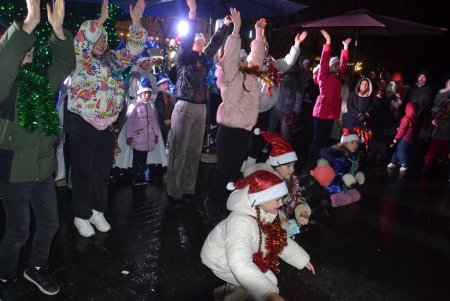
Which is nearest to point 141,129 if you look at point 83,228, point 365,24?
point 83,228

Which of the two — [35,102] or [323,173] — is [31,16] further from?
[323,173]

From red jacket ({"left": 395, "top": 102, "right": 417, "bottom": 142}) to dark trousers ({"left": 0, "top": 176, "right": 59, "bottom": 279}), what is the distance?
743 centimetres

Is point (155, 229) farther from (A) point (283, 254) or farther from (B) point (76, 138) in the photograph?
(A) point (283, 254)

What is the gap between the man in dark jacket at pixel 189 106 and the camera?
465 centimetres

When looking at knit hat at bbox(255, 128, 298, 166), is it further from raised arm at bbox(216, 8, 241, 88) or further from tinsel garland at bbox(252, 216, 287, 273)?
tinsel garland at bbox(252, 216, 287, 273)

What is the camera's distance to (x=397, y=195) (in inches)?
260

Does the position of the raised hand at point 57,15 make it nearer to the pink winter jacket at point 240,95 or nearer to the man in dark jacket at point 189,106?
the pink winter jacket at point 240,95

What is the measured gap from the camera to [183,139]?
4.95m

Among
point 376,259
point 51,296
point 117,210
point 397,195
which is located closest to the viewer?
point 51,296

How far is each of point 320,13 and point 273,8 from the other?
11.7 meters

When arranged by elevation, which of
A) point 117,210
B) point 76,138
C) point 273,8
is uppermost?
point 273,8

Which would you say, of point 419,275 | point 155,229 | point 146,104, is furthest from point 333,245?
point 146,104

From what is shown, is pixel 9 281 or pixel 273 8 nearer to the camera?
pixel 9 281

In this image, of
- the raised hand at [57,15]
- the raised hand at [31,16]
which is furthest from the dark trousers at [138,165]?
the raised hand at [31,16]
